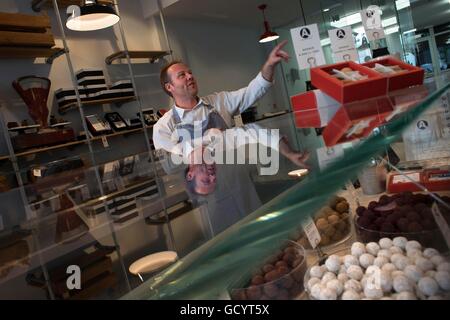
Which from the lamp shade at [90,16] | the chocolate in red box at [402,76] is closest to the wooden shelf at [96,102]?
the lamp shade at [90,16]

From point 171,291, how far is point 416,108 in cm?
47

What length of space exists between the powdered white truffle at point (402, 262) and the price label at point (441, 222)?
80 millimetres

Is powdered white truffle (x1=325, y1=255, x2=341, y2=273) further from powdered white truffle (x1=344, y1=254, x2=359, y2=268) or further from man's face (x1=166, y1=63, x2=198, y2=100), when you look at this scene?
man's face (x1=166, y1=63, x2=198, y2=100)

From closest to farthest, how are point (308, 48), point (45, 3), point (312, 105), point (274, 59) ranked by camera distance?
point (312, 105), point (274, 59), point (308, 48), point (45, 3)

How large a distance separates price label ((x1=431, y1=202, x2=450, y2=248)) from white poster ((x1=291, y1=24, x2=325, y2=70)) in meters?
0.98

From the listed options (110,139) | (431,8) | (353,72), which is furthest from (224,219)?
(431,8)

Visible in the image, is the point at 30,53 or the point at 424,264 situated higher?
the point at 30,53

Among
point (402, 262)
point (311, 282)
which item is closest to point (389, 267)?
point (402, 262)

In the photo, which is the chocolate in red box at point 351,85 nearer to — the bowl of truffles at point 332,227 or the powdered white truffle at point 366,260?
the bowl of truffles at point 332,227

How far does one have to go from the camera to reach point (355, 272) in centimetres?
62

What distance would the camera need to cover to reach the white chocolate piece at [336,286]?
21.9 inches

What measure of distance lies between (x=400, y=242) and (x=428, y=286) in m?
0.19

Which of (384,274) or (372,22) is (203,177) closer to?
(384,274)

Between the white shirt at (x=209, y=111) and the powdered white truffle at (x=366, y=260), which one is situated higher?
the white shirt at (x=209, y=111)
